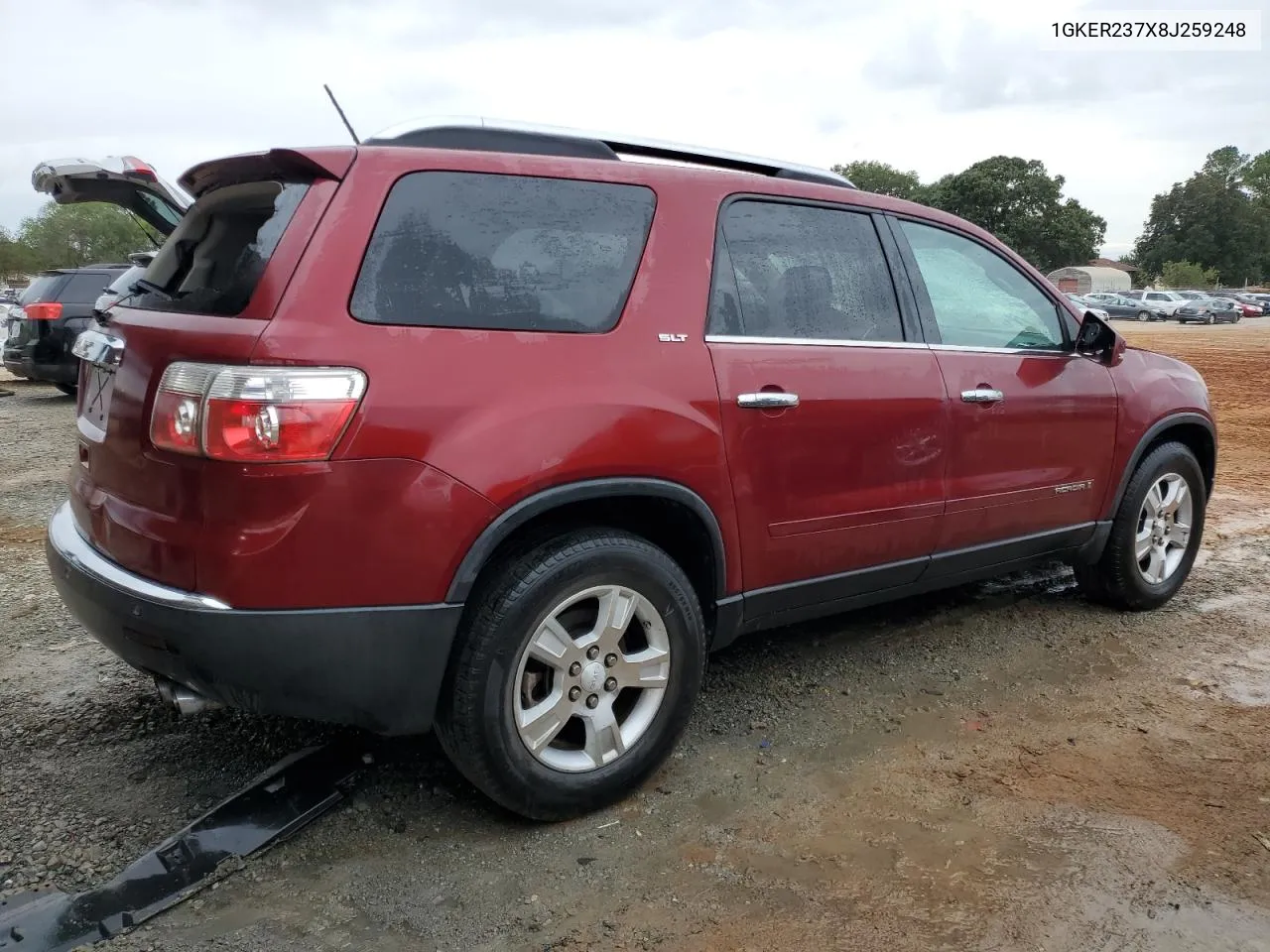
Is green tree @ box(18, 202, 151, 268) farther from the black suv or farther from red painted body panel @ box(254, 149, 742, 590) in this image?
red painted body panel @ box(254, 149, 742, 590)

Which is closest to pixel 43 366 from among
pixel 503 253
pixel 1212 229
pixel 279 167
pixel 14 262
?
pixel 279 167

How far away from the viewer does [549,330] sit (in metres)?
2.61

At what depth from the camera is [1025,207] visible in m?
75.9

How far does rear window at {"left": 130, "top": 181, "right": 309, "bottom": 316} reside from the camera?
243cm

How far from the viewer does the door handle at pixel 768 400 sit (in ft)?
9.66

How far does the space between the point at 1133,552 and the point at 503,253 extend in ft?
10.8

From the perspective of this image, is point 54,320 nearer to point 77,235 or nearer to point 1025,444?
point 1025,444

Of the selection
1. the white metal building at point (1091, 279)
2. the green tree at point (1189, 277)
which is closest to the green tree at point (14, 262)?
the white metal building at point (1091, 279)

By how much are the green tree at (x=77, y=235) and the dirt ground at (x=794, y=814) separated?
67892 millimetres

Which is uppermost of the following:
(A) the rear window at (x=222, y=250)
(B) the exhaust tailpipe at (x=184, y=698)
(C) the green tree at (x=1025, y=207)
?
(C) the green tree at (x=1025, y=207)

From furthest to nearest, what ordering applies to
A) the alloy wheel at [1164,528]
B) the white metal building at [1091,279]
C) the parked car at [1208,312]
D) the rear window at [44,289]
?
the white metal building at [1091,279]
the parked car at [1208,312]
the rear window at [44,289]
the alloy wheel at [1164,528]

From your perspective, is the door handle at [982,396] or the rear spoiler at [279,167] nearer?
the rear spoiler at [279,167]

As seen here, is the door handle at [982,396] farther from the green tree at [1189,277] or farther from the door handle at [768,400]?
the green tree at [1189,277]

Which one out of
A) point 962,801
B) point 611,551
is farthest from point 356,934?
point 962,801
